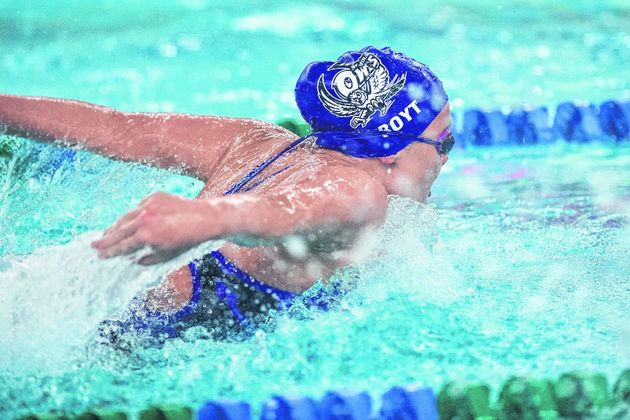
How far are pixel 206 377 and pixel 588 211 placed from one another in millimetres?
2050

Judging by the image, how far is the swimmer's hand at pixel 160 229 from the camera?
1.46 metres

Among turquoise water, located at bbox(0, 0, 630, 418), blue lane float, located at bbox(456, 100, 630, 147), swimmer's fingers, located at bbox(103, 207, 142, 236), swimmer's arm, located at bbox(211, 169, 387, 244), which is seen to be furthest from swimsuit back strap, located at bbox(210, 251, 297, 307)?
blue lane float, located at bbox(456, 100, 630, 147)

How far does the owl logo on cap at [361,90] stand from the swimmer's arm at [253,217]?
1.01 ft

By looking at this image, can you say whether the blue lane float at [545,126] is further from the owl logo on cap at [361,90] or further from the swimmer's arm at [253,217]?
the swimmer's arm at [253,217]

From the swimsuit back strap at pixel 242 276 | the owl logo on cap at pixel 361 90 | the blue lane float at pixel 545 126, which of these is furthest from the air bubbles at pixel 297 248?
the blue lane float at pixel 545 126

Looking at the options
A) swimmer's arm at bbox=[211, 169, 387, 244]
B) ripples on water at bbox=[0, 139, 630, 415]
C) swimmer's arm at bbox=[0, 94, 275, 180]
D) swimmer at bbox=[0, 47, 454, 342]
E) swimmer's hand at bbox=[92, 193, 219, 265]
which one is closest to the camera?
swimmer's hand at bbox=[92, 193, 219, 265]

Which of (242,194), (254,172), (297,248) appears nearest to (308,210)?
(242,194)

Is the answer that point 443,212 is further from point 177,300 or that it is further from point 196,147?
point 177,300

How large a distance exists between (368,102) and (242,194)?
1.96 ft

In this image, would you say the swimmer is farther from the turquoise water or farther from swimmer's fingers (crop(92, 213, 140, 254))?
swimmer's fingers (crop(92, 213, 140, 254))

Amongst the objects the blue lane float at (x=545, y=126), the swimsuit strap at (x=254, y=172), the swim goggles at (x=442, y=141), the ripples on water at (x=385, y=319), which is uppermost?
the blue lane float at (x=545, y=126)

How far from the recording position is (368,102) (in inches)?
84.4

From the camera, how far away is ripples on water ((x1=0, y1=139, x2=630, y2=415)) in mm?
2033

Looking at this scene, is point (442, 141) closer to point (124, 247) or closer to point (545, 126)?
point (124, 247)
